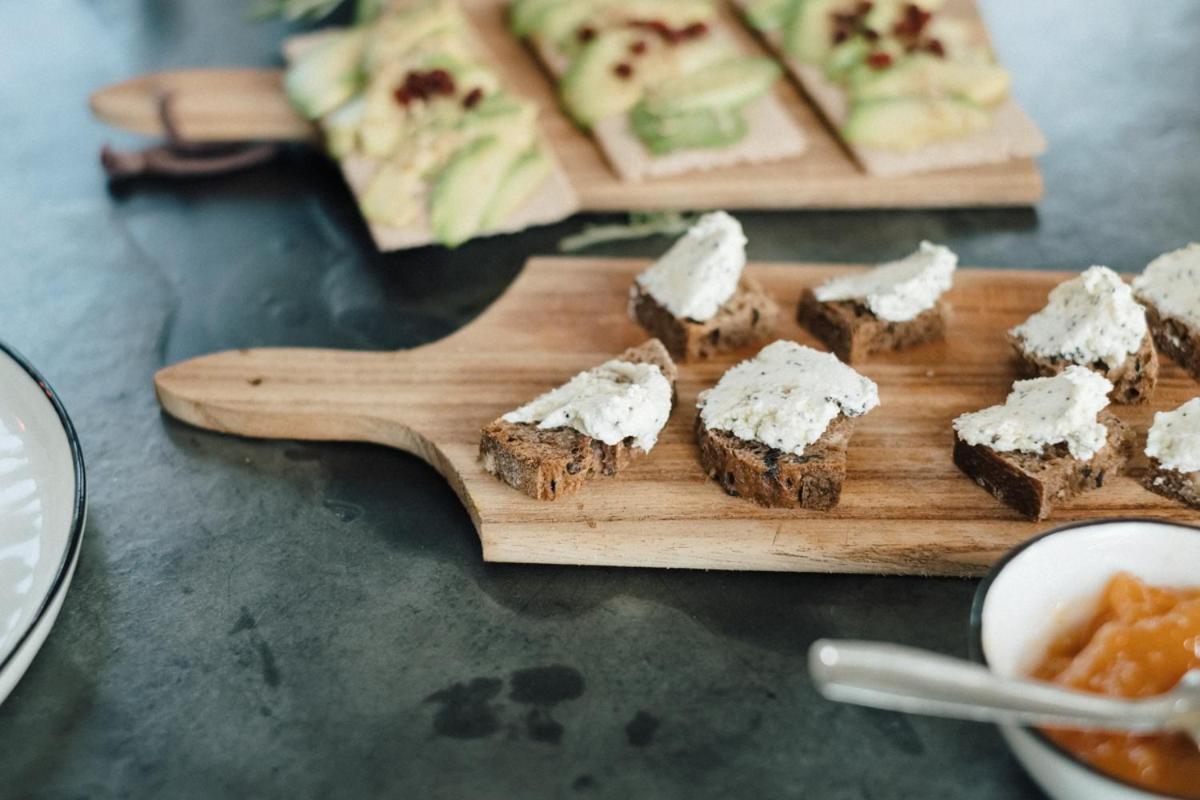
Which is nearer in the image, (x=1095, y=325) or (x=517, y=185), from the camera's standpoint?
(x=1095, y=325)

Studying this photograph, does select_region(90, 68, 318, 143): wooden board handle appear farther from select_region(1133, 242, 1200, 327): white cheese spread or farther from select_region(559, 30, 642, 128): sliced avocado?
select_region(1133, 242, 1200, 327): white cheese spread

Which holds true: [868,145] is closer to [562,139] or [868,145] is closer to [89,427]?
[562,139]

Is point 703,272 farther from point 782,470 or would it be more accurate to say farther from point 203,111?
point 203,111

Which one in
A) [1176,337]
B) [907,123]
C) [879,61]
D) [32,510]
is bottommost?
[1176,337]

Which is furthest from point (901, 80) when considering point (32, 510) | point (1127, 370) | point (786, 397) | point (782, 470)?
point (32, 510)

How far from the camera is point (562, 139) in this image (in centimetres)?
397

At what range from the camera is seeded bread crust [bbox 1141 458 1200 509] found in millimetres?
2508

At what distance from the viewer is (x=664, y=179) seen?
377 cm

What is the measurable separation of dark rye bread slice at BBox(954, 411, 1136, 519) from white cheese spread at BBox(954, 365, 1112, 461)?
0.02 m

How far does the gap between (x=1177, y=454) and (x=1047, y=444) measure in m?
0.25

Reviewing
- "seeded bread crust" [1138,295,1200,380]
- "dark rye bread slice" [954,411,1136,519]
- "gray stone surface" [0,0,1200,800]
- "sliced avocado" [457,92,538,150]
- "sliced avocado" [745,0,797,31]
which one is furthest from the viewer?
"sliced avocado" [745,0,797,31]

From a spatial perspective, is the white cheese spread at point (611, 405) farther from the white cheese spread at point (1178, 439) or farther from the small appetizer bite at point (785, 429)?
the white cheese spread at point (1178, 439)

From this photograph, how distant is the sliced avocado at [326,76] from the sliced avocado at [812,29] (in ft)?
4.61

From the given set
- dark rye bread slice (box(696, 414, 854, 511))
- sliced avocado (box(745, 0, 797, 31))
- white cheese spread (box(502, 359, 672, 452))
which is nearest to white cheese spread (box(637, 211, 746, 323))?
white cheese spread (box(502, 359, 672, 452))
